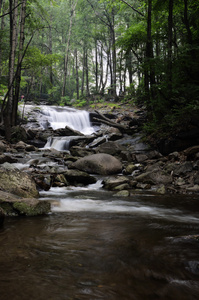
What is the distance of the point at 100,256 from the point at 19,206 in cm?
→ 189

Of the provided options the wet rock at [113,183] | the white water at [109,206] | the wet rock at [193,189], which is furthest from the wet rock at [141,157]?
the white water at [109,206]

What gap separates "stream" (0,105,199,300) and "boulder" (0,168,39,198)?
997 millimetres

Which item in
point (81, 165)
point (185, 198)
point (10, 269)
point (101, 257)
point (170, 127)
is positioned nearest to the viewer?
point (10, 269)

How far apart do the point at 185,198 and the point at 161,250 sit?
3.26m

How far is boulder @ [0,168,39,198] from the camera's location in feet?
14.4

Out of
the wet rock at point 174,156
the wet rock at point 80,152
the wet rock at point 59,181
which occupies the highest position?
the wet rock at point 80,152

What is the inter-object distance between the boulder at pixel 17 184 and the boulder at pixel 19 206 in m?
0.76

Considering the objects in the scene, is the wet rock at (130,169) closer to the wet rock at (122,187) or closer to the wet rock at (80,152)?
the wet rock at (122,187)

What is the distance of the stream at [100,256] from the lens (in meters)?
1.50

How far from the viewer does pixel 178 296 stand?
1451 millimetres

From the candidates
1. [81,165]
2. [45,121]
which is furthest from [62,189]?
[45,121]

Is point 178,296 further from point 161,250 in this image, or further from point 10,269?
point 10,269

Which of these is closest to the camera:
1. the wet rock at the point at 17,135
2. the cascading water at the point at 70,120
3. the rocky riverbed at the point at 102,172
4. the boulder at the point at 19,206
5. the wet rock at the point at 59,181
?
the boulder at the point at 19,206

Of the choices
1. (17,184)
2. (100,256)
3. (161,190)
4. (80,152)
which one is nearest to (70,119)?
(80,152)
